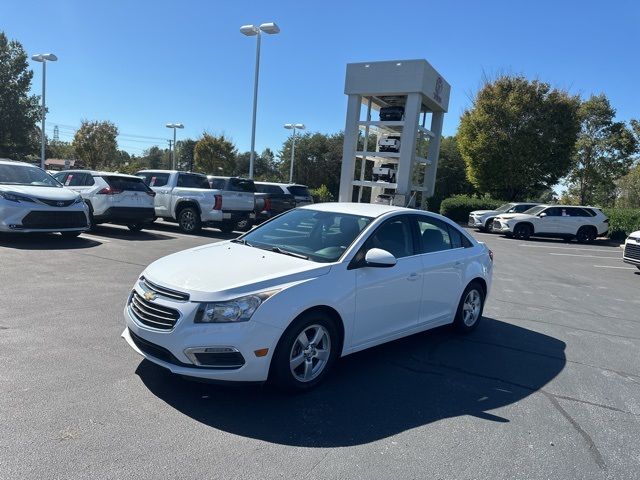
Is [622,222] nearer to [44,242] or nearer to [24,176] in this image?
[44,242]

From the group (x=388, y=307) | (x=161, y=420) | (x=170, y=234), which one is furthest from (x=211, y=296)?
(x=170, y=234)

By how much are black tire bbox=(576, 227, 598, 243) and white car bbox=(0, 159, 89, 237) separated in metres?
21.2

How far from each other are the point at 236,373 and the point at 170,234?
11.2m

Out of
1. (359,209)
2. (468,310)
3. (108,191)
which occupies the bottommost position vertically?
(468,310)

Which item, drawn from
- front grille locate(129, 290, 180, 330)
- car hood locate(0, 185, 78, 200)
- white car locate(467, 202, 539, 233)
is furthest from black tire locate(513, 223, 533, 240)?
front grille locate(129, 290, 180, 330)

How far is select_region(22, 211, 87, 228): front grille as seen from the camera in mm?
9906

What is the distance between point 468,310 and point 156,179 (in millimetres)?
12098

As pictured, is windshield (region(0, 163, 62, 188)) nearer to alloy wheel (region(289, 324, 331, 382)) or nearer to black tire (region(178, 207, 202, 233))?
black tire (region(178, 207, 202, 233))

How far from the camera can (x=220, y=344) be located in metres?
3.55

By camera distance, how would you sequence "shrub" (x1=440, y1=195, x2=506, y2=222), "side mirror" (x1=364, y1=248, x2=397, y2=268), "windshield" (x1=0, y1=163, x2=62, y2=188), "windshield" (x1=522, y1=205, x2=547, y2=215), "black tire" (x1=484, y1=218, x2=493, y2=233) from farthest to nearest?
"shrub" (x1=440, y1=195, x2=506, y2=222) < "black tire" (x1=484, y1=218, x2=493, y2=233) < "windshield" (x1=522, y1=205, x2=547, y2=215) < "windshield" (x1=0, y1=163, x2=62, y2=188) < "side mirror" (x1=364, y1=248, x2=397, y2=268)

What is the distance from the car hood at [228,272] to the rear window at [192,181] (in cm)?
1089

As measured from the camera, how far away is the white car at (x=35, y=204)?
9.77m

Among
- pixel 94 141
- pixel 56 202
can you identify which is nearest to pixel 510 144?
pixel 56 202

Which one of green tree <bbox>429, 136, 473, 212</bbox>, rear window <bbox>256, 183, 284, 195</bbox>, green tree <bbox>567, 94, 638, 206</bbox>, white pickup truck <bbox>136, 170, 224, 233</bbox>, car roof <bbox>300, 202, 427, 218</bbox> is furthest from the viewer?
green tree <bbox>429, 136, 473, 212</bbox>
